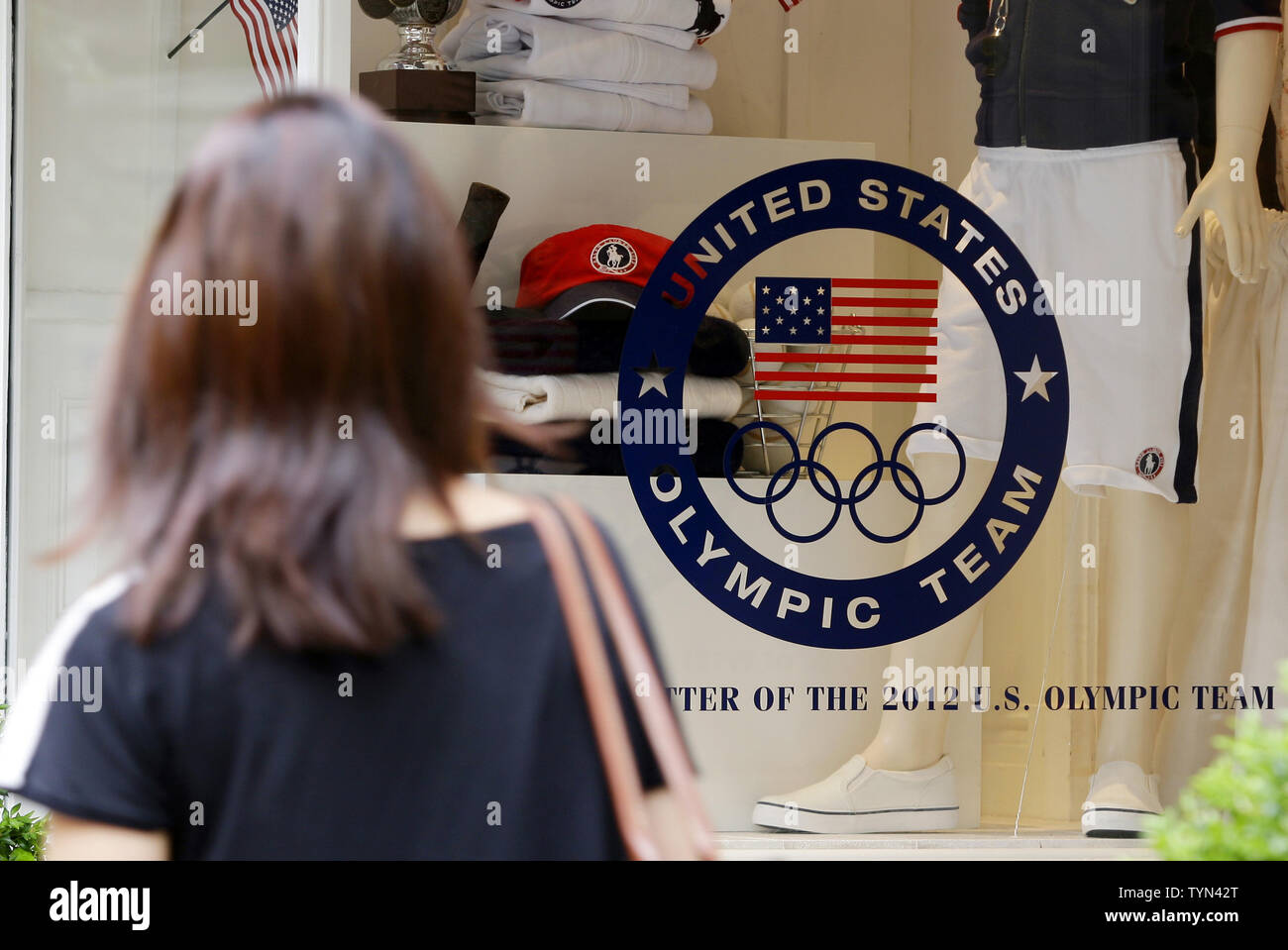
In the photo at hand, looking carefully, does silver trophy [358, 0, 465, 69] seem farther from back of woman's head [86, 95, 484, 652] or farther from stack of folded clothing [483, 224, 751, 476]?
back of woman's head [86, 95, 484, 652]

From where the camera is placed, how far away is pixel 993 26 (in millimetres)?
2449

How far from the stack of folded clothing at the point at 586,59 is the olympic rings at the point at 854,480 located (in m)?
0.55

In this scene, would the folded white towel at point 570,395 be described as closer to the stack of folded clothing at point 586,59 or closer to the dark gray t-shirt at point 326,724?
the stack of folded clothing at point 586,59

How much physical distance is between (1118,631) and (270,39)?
182 centimetres

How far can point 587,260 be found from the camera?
239 cm

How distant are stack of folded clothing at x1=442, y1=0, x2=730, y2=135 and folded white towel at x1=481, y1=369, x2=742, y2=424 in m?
0.42

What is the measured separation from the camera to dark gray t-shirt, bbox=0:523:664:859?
103cm

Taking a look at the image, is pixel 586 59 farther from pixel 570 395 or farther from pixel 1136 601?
pixel 1136 601

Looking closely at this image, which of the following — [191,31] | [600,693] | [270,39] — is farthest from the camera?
[191,31]

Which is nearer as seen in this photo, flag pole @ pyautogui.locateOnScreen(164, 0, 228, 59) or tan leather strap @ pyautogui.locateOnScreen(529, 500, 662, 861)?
tan leather strap @ pyautogui.locateOnScreen(529, 500, 662, 861)

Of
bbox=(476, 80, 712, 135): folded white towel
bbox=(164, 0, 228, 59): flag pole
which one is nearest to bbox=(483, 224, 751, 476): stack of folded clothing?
bbox=(476, 80, 712, 135): folded white towel

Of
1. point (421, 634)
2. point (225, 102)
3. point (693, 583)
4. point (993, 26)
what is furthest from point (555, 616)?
point (225, 102)

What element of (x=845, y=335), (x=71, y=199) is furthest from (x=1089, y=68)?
(x=71, y=199)

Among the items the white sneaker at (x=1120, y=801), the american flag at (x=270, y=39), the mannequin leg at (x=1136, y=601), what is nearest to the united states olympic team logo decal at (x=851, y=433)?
the mannequin leg at (x=1136, y=601)
